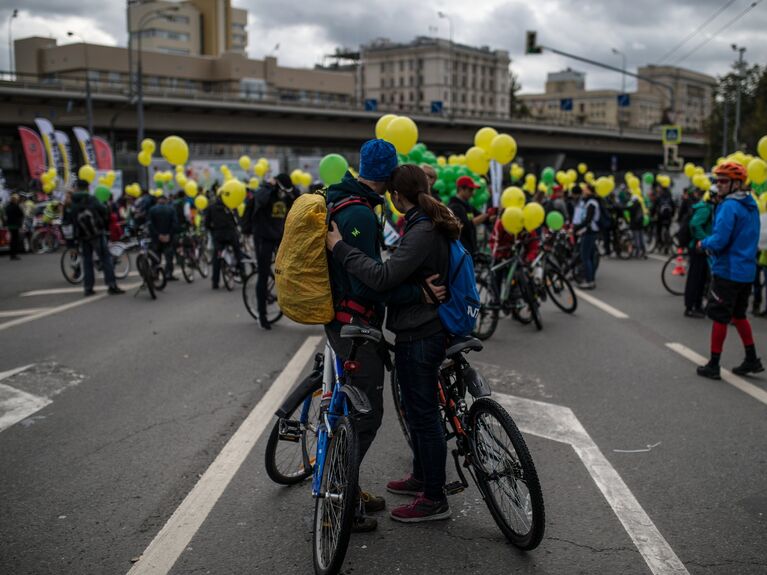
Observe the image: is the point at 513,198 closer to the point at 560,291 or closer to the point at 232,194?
the point at 560,291

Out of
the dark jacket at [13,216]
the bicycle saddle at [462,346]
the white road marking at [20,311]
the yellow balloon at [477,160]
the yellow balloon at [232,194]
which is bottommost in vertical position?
the white road marking at [20,311]

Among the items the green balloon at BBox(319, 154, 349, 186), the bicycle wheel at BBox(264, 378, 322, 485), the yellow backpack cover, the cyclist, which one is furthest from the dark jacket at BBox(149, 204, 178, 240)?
the yellow backpack cover

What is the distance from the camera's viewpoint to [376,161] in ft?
13.0

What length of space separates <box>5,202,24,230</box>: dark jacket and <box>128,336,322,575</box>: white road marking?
1864 cm

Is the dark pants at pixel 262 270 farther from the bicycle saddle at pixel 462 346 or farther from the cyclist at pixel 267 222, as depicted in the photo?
the bicycle saddle at pixel 462 346

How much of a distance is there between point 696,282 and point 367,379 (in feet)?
29.5

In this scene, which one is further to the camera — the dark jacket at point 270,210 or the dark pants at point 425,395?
the dark jacket at point 270,210

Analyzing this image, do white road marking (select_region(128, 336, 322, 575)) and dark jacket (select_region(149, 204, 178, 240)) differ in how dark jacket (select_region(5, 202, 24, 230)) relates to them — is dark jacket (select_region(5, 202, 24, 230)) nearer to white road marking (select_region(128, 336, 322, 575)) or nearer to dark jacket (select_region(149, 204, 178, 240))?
dark jacket (select_region(149, 204, 178, 240))

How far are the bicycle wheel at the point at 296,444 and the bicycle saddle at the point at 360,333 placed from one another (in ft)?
2.24

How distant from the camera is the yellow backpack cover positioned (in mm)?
3840

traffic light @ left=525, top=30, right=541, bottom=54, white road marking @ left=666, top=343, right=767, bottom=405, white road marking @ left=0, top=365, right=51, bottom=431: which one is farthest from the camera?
traffic light @ left=525, top=30, right=541, bottom=54

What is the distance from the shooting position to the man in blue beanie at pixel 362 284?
12.8ft

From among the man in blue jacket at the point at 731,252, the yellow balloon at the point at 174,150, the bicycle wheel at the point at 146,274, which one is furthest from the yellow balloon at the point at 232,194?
the man in blue jacket at the point at 731,252

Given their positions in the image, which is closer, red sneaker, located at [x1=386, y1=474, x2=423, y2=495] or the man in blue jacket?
red sneaker, located at [x1=386, y1=474, x2=423, y2=495]
